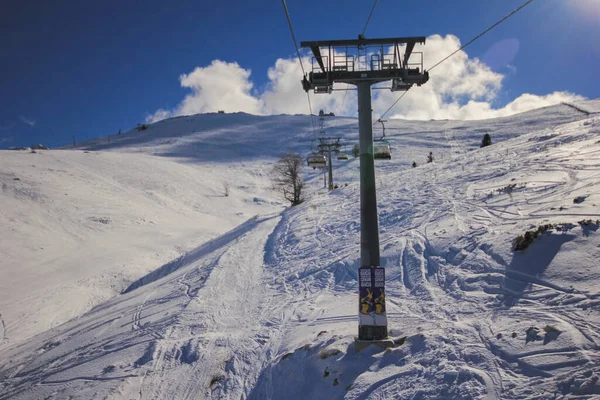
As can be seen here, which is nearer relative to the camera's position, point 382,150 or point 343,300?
point 343,300

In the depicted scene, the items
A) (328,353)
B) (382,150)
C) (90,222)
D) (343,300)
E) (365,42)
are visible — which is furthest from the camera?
(90,222)

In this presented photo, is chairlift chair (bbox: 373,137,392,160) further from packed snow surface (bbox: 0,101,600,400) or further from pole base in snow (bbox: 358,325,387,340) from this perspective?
pole base in snow (bbox: 358,325,387,340)

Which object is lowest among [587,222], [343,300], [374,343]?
[343,300]

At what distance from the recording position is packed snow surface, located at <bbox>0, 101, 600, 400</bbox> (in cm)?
610

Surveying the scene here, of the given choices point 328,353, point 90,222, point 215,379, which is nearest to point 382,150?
point 328,353

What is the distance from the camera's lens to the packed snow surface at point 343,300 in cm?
610

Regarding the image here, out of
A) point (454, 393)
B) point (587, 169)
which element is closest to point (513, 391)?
point (454, 393)

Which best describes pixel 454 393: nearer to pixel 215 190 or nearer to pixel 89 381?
pixel 89 381

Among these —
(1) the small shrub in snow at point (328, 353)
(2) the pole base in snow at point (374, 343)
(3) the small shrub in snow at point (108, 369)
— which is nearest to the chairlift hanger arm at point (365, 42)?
(2) the pole base in snow at point (374, 343)

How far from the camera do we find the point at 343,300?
36.1ft

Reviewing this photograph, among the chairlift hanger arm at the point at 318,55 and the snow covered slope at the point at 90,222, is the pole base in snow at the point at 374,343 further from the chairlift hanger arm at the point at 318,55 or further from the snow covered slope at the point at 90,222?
the snow covered slope at the point at 90,222

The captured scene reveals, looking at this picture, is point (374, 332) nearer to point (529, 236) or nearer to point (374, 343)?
point (374, 343)

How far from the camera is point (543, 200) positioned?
11.3 meters

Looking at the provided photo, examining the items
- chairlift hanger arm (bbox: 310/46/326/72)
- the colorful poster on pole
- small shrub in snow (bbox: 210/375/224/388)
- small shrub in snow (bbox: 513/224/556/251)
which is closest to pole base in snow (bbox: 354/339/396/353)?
the colorful poster on pole
